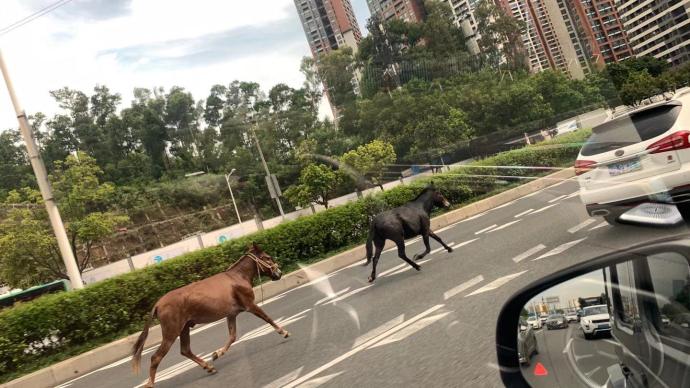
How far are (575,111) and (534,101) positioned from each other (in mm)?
1091

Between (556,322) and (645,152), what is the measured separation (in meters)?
1.91

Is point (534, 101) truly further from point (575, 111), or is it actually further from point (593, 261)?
point (593, 261)

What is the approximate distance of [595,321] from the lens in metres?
1.38

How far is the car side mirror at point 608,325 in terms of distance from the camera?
1148 mm

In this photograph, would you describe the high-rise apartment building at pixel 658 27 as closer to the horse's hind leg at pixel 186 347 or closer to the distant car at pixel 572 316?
the distant car at pixel 572 316

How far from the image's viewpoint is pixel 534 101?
17.4 feet

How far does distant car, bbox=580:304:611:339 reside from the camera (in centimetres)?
136

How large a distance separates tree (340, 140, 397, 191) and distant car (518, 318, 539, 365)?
351 inches

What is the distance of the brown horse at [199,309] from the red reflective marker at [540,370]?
4.29m

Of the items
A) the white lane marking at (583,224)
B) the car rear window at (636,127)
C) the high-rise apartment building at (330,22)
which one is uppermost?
the high-rise apartment building at (330,22)

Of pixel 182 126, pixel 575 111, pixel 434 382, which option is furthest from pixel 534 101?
pixel 182 126

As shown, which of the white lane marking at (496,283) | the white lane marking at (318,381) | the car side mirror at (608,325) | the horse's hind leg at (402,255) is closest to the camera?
the car side mirror at (608,325)

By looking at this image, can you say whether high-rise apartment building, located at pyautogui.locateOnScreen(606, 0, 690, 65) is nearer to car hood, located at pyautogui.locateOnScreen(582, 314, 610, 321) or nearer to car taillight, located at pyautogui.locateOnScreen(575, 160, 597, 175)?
car taillight, located at pyautogui.locateOnScreen(575, 160, 597, 175)

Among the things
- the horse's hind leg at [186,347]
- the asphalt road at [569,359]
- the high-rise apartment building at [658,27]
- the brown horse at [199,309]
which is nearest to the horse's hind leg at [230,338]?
the brown horse at [199,309]
